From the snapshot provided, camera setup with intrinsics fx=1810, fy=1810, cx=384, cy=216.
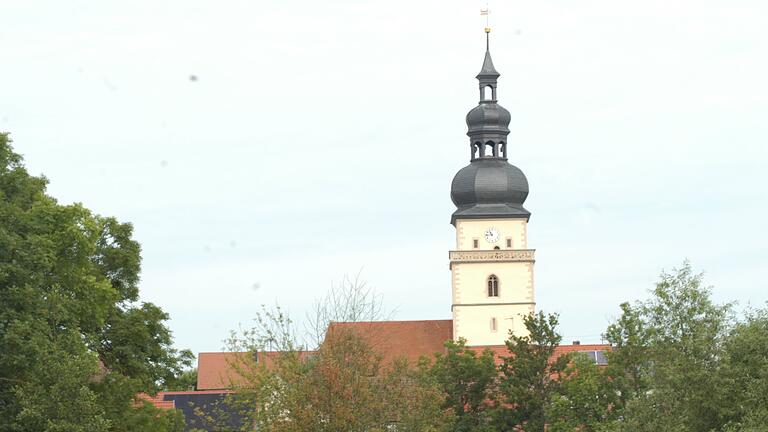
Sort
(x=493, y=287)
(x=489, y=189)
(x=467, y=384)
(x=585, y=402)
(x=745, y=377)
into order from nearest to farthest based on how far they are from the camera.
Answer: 1. (x=745, y=377)
2. (x=585, y=402)
3. (x=467, y=384)
4. (x=493, y=287)
5. (x=489, y=189)

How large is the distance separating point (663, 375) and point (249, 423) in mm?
10012

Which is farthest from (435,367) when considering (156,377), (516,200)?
(516,200)

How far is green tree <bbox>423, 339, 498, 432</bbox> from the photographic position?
216 feet

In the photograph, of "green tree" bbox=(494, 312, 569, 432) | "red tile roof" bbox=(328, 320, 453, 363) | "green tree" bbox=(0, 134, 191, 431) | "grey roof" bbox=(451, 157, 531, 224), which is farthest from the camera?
"grey roof" bbox=(451, 157, 531, 224)

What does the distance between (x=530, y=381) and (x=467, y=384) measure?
9.99 feet

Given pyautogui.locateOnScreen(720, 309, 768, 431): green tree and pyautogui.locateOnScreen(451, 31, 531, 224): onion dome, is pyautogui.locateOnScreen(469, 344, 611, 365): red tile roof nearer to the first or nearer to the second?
pyautogui.locateOnScreen(451, 31, 531, 224): onion dome

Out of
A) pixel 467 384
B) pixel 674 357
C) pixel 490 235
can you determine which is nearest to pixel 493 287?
pixel 490 235

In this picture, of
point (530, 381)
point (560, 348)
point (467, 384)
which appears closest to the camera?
point (530, 381)

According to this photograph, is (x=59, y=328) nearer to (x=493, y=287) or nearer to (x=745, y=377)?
(x=745, y=377)

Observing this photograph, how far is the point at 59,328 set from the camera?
42281mm

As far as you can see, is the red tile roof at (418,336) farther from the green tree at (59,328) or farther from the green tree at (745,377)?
the green tree at (745,377)

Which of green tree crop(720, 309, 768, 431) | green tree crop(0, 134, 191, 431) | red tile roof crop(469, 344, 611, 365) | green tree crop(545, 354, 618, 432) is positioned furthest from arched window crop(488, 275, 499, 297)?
green tree crop(720, 309, 768, 431)

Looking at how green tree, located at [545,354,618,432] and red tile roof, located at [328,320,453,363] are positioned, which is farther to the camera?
red tile roof, located at [328,320,453,363]

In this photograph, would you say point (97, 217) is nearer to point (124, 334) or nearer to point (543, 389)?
point (124, 334)
